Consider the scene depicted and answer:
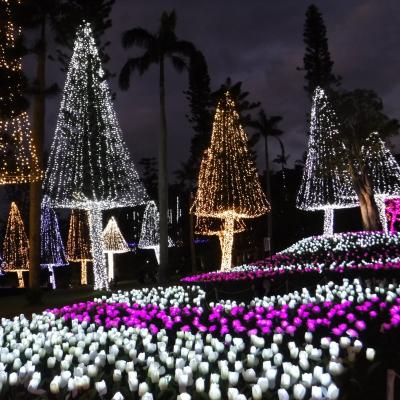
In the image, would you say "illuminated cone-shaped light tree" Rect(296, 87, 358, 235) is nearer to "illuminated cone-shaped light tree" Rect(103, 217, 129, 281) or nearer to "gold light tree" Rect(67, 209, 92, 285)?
"illuminated cone-shaped light tree" Rect(103, 217, 129, 281)

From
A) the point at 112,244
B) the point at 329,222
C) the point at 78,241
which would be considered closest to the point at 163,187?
the point at 329,222

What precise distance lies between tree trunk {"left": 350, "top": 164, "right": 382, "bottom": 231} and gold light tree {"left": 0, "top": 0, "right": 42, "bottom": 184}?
16.4 m

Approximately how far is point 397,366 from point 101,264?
53.4 feet

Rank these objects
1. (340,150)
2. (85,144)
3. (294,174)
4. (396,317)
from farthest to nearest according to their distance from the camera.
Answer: (294,174) → (340,150) → (85,144) → (396,317)

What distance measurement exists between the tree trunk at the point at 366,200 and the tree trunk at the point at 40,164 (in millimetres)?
15207

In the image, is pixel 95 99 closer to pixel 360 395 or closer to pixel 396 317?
pixel 396 317

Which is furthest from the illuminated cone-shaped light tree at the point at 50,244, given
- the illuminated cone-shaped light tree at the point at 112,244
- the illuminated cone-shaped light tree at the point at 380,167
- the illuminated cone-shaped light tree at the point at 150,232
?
the illuminated cone-shaped light tree at the point at 380,167

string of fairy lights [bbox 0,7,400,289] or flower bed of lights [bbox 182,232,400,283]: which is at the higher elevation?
string of fairy lights [bbox 0,7,400,289]

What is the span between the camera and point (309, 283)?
44.2 ft

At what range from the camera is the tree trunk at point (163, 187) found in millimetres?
20984

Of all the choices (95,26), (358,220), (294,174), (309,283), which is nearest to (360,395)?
(309,283)

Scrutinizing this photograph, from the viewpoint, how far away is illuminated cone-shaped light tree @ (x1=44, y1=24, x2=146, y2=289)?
19.3 meters

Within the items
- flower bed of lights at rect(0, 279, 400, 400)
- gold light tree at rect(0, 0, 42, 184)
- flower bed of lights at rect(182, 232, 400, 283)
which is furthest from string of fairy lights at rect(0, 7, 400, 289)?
flower bed of lights at rect(0, 279, 400, 400)

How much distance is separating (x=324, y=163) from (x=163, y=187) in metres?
8.26
